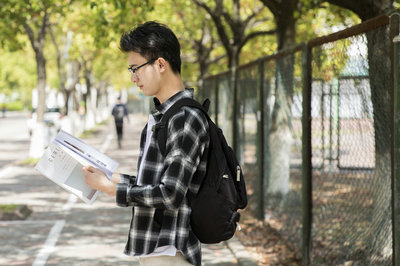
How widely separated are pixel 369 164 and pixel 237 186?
2.84 m

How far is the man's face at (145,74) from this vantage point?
3250 mm

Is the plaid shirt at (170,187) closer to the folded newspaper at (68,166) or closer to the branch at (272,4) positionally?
the folded newspaper at (68,166)

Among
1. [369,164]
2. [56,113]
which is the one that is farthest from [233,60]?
[56,113]

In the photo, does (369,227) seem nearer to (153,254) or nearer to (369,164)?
(369,164)

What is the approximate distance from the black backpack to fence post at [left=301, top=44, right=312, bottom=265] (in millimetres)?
4462

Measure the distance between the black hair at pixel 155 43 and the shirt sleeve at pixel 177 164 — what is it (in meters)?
0.29

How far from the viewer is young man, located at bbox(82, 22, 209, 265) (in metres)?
3.05

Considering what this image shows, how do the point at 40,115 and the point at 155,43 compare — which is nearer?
the point at 155,43

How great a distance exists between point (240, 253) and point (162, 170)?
5.48 m

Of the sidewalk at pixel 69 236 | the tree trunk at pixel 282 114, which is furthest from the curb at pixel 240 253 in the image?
the tree trunk at pixel 282 114

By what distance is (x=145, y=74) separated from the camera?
326cm

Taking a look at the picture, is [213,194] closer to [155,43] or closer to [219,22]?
[155,43]

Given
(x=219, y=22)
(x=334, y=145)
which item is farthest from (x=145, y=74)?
(x=219, y=22)

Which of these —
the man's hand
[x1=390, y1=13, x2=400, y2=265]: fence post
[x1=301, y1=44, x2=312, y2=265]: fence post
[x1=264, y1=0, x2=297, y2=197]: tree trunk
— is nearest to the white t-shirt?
the man's hand
